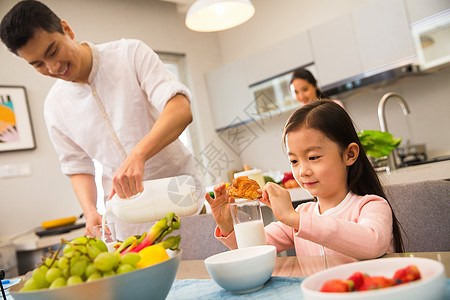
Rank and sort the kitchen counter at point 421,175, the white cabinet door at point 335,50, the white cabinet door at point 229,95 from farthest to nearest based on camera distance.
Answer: the white cabinet door at point 229,95 < the white cabinet door at point 335,50 < the kitchen counter at point 421,175

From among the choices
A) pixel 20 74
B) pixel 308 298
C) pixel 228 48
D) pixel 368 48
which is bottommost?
pixel 308 298

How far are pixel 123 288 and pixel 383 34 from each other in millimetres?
3568

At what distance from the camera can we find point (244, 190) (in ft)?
3.07

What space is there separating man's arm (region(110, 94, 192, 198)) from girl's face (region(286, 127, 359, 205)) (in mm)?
471

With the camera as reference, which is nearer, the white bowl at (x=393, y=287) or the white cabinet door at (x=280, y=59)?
the white bowl at (x=393, y=287)

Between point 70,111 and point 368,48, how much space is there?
9.20 feet

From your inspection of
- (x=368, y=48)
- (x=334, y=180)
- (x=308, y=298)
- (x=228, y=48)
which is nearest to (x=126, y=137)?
(x=334, y=180)

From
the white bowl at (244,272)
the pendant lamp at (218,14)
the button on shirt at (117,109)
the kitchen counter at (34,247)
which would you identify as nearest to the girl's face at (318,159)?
→ the white bowl at (244,272)

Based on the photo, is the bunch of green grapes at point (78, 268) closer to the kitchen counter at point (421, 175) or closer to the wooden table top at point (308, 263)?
the wooden table top at point (308, 263)

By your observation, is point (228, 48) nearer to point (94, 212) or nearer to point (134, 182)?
point (94, 212)

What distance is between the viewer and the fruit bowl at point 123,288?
0.57 meters

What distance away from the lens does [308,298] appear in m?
0.49

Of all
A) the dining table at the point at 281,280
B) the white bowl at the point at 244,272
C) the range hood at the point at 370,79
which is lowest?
the dining table at the point at 281,280

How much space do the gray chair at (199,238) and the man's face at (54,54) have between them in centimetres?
71
